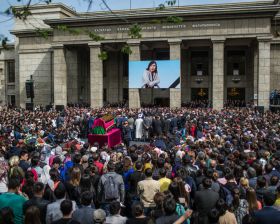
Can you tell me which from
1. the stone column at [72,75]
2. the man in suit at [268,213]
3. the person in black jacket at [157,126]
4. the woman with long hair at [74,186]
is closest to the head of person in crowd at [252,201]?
the man in suit at [268,213]

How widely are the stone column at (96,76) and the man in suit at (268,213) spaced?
3860 centimetres

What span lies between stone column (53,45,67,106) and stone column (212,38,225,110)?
1868cm

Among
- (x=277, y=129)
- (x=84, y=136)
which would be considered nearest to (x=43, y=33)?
(x=277, y=129)

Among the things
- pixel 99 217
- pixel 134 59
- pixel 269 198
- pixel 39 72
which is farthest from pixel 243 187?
pixel 39 72

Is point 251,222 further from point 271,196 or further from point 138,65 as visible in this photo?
point 138,65

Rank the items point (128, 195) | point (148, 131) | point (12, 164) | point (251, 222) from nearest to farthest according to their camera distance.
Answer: point (251, 222), point (128, 195), point (12, 164), point (148, 131)

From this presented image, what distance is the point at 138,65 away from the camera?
40.2m

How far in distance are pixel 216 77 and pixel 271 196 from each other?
1399 inches

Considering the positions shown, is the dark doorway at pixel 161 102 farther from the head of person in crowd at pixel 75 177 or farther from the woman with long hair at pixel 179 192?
the woman with long hair at pixel 179 192

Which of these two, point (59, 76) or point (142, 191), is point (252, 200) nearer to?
point (142, 191)

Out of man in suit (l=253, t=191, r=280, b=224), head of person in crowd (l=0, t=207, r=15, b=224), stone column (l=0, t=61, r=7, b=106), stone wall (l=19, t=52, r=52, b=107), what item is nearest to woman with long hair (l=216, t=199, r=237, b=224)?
man in suit (l=253, t=191, r=280, b=224)

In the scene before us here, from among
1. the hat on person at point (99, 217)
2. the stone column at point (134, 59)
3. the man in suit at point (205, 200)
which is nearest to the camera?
the hat on person at point (99, 217)

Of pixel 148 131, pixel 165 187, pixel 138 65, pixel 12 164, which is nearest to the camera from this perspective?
pixel 165 187

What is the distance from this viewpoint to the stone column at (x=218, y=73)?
132ft
